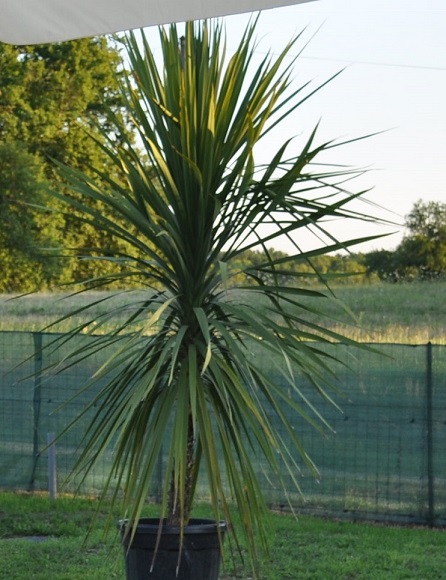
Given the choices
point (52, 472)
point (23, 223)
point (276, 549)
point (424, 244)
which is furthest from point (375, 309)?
point (276, 549)

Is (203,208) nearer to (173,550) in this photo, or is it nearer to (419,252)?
(173,550)

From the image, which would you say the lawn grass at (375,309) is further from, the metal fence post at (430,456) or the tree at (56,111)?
the metal fence post at (430,456)

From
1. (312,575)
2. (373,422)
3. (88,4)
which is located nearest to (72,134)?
(373,422)

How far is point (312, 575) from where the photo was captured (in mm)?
6340

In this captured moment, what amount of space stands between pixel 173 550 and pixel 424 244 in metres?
27.4

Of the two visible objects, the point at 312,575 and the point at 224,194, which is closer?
the point at 224,194

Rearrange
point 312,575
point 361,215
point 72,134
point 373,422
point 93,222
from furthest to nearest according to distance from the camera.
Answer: point 72,134 < point 373,422 < point 312,575 < point 93,222 < point 361,215

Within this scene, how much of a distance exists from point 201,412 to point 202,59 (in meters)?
1.57

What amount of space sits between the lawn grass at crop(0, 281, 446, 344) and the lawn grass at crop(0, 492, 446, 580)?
14492 millimetres

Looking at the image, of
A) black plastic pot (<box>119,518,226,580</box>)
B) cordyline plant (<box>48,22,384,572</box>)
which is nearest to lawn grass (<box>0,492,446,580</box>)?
black plastic pot (<box>119,518,226,580</box>)

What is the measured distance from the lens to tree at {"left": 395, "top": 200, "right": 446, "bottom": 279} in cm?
3028

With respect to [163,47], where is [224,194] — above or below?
below

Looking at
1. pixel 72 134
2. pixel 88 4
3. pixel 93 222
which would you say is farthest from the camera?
pixel 72 134

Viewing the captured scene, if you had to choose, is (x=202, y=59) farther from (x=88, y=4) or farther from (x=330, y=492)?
(x=330, y=492)
